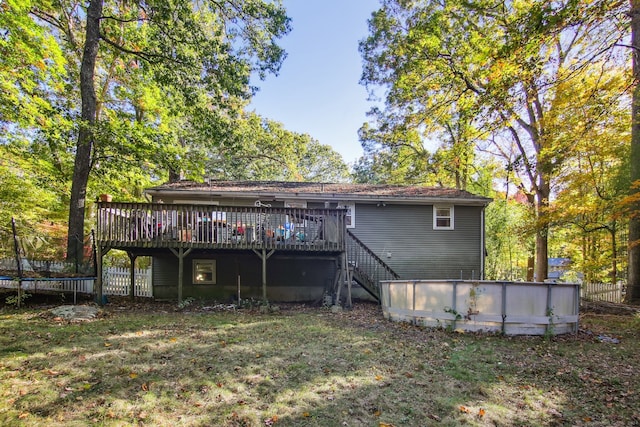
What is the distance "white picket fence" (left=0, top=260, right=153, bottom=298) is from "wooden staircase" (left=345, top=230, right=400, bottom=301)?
7.43m

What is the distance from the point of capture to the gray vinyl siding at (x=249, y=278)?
12.2 meters

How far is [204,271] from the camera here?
12.6 metres

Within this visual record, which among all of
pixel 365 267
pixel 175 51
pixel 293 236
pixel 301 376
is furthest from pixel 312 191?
pixel 301 376

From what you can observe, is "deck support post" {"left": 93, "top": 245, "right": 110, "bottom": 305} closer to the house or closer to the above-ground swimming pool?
the house

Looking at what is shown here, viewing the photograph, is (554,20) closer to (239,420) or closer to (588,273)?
(239,420)

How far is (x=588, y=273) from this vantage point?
20125mm

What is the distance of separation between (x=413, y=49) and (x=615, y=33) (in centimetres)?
737

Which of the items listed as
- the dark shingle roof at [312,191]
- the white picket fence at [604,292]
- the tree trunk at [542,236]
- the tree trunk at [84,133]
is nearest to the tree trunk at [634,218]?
the tree trunk at [542,236]

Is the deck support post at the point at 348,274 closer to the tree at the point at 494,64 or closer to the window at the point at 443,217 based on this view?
the window at the point at 443,217

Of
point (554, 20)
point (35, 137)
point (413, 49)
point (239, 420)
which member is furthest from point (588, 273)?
point (35, 137)

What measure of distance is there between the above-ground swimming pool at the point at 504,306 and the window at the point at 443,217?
20.1ft

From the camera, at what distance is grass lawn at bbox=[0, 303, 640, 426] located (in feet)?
12.1

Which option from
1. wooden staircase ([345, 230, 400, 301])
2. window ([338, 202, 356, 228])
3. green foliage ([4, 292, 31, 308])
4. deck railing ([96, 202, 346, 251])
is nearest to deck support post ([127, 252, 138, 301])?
deck railing ([96, 202, 346, 251])

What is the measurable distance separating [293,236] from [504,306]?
589cm
